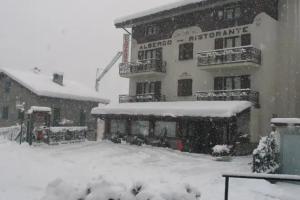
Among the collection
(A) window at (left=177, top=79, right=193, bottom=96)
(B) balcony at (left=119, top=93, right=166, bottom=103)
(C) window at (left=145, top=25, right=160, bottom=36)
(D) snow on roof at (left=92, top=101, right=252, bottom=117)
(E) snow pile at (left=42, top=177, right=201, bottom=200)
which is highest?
(C) window at (left=145, top=25, right=160, bottom=36)

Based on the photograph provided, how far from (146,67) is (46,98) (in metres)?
10.1

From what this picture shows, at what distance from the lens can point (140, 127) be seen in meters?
28.3

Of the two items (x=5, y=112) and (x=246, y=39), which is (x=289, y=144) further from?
(x=5, y=112)

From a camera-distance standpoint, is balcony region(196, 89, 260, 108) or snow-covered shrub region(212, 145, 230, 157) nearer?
snow-covered shrub region(212, 145, 230, 157)

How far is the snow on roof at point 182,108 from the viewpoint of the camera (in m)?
21.6

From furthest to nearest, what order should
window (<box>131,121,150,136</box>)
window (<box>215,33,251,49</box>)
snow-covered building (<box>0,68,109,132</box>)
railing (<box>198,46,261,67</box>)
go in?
snow-covered building (<box>0,68,109,132</box>), window (<box>131,121,150,136</box>), window (<box>215,33,251,49</box>), railing (<box>198,46,261,67</box>)

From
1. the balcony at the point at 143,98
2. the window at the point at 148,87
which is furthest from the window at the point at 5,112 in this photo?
the window at the point at 148,87

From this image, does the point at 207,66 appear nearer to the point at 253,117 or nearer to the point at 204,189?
the point at 253,117

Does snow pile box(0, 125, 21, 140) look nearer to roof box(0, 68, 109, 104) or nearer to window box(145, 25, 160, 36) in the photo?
roof box(0, 68, 109, 104)

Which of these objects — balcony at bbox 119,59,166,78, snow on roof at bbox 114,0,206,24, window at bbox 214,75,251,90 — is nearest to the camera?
window at bbox 214,75,251,90

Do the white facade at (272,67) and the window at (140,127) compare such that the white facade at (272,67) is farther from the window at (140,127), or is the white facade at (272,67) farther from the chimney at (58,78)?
the chimney at (58,78)

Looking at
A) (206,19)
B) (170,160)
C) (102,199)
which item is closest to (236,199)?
(102,199)

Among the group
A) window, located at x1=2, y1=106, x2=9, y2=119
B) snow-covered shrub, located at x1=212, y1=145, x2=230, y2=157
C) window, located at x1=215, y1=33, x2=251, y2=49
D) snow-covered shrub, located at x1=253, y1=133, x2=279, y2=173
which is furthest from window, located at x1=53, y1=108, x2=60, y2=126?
snow-covered shrub, located at x1=253, y1=133, x2=279, y2=173

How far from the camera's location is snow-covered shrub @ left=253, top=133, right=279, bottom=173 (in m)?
13.8
